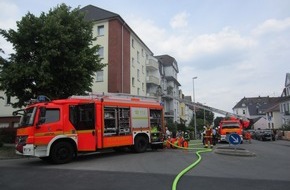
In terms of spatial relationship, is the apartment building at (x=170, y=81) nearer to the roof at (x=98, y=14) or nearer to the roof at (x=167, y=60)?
the roof at (x=167, y=60)

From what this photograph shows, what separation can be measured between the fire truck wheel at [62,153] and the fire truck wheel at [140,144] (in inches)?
177

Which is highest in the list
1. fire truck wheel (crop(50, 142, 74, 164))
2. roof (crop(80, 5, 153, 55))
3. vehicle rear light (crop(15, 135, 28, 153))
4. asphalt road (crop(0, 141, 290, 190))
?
roof (crop(80, 5, 153, 55))

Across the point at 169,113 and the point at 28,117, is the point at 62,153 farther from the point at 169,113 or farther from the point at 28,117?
the point at 169,113

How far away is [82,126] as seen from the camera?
15.4 m

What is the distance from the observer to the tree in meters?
19.6

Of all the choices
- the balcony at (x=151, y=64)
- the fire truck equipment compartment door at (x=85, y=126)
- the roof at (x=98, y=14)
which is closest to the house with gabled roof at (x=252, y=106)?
the balcony at (x=151, y=64)

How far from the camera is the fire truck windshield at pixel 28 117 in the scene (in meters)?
14.2

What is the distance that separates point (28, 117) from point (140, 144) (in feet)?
22.1

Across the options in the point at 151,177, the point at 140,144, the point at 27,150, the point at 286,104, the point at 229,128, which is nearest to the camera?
the point at 151,177

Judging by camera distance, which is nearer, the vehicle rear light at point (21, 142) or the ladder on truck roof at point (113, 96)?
the vehicle rear light at point (21, 142)

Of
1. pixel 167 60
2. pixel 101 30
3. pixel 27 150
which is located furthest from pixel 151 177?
pixel 167 60

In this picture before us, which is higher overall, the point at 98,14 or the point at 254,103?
the point at 98,14

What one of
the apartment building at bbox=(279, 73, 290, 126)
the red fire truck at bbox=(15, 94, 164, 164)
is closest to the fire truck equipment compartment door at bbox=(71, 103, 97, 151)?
the red fire truck at bbox=(15, 94, 164, 164)

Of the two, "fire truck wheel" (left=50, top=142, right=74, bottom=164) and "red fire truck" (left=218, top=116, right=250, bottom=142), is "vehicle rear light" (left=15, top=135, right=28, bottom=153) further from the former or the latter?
"red fire truck" (left=218, top=116, right=250, bottom=142)
